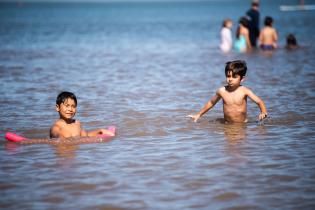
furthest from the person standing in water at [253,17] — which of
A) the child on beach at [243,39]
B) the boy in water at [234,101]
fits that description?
the boy in water at [234,101]

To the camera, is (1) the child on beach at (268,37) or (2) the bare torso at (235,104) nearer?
(2) the bare torso at (235,104)

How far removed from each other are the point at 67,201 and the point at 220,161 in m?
1.88

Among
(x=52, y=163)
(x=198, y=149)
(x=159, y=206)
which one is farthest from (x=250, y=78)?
(x=159, y=206)

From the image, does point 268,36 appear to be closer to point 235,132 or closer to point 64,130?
point 235,132

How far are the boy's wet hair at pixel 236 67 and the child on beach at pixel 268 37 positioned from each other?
42.5 feet

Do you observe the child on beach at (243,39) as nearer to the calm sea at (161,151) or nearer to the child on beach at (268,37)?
the child on beach at (268,37)

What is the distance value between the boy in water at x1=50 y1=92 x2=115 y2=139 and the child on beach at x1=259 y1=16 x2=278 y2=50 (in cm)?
1411

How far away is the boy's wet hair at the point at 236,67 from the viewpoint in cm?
821

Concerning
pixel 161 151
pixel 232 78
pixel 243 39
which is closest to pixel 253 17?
pixel 243 39

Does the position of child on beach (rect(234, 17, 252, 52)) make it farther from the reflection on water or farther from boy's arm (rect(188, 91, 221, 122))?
the reflection on water

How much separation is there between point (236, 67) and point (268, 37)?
13.7 meters

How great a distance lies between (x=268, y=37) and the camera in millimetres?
21609

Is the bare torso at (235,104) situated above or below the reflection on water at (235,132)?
above

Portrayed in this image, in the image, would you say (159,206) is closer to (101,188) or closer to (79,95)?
(101,188)
